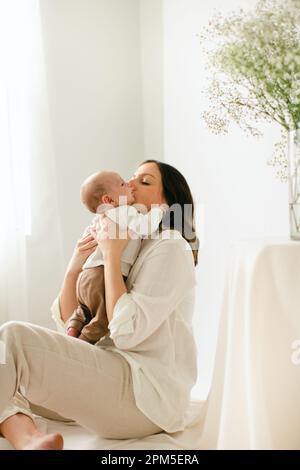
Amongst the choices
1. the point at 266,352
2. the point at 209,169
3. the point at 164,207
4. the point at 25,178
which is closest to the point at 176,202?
the point at 164,207

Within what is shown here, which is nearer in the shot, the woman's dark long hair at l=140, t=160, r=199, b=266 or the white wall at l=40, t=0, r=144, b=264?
the woman's dark long hair at l=140, t=160, r=199, b=266

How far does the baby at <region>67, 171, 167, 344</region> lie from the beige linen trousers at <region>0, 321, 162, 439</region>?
0.32 ft

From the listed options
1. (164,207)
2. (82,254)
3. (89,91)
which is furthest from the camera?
(89,91)

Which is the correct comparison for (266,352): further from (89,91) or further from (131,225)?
(89,91)

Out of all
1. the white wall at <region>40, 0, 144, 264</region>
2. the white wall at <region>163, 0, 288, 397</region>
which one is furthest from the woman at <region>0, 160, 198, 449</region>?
the white wall at <region>40, 0, 144, 264</region>

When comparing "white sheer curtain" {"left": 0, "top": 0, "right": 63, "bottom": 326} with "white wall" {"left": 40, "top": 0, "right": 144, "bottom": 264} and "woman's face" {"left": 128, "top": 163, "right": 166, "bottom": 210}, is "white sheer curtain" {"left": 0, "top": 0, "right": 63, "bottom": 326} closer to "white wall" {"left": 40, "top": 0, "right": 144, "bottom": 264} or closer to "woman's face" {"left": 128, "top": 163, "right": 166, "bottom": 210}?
"white wall" {"left": 40, "top": 0, "right": 144, "bottom": 264}

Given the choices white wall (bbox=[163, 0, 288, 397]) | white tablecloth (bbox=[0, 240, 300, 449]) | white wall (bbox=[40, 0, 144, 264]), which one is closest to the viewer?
white tablecloth (bbox=[0, 240, 300, 449])

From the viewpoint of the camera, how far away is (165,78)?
292 centimetres

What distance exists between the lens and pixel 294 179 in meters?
1.59

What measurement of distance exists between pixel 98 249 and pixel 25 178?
97cm

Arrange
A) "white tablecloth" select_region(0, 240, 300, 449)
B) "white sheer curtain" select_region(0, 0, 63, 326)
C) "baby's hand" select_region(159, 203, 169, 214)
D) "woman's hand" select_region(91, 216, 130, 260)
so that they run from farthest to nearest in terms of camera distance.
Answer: "white sheer curtain" select_region(0, 0, 63, 326) < "baby's hand" select_region(159, 203, 169, 214) < "woman's hand" select_region(91, 216, 130, 260) < "white tablecloth" select_region(0, 240, 300, 449)

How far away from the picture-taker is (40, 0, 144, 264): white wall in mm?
2850

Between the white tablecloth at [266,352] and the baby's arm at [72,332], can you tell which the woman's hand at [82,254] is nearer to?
the baby's arm at [72,332]
